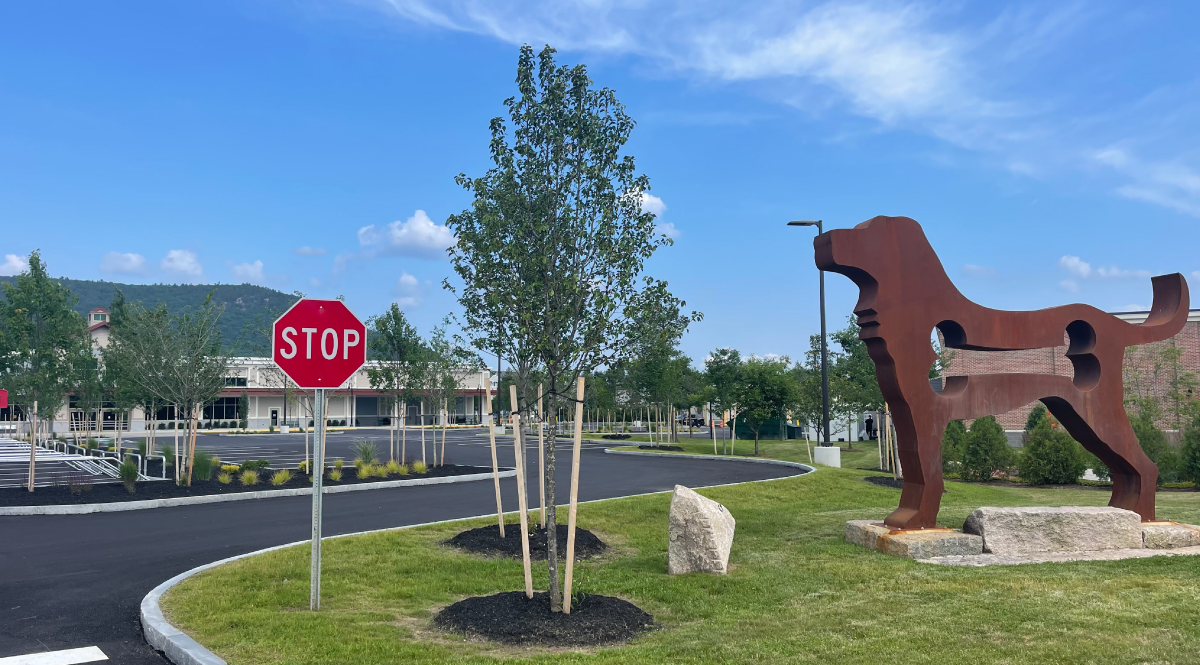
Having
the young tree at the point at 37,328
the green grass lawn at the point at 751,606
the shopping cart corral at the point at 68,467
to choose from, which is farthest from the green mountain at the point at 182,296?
the green grass lawn at the point at 751,606

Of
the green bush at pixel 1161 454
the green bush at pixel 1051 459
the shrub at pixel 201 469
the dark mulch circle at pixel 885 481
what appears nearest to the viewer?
the shrub at pixel 201 469

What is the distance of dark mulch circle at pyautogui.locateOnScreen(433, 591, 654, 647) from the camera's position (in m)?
6.87

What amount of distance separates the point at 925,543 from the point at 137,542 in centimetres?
1144

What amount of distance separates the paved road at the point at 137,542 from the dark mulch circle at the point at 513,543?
2.69 m

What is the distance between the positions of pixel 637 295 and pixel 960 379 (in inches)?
213

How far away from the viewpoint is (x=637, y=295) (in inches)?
380

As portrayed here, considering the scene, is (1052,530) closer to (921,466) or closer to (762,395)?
(921,466)

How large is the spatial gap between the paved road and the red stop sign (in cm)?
269

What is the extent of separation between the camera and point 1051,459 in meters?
22.2

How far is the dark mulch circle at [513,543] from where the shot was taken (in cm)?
1104

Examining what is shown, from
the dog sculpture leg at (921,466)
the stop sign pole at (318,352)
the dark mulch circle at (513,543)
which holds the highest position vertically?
the stop sign pole at (318,352)

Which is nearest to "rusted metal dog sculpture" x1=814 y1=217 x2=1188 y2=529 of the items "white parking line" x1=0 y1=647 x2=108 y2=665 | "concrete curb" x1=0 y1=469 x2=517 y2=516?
"white parking line" x1=0 y1=647 x2=108 y2=665

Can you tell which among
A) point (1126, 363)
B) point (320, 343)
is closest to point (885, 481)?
point (320, 343)

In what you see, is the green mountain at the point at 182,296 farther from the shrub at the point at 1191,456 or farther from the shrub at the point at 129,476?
the shrub at the point at 1191,456
